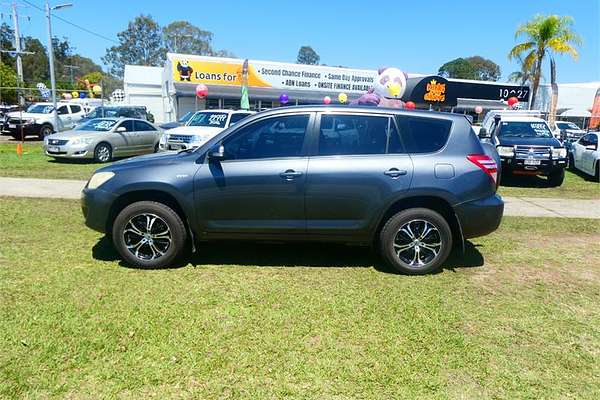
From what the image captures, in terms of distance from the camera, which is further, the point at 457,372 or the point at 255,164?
the point at 255,164

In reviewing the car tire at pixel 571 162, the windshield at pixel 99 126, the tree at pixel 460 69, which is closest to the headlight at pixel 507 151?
the car tire at pixel 571 162

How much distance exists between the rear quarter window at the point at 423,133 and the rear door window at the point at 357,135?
0.10m

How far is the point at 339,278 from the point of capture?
4.61 m

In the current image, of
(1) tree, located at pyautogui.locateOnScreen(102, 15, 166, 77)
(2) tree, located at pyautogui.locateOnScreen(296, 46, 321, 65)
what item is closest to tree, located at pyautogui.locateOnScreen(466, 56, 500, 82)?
(2) tree, located at pyautogui.locateOnScreen(296, 46, 321, 65)

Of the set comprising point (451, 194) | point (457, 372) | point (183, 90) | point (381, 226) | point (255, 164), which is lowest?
point (457, 372)

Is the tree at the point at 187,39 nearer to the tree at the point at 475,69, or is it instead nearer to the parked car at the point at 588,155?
the tree at the point at 475,69

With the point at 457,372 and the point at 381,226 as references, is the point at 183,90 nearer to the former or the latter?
the point at 381,226

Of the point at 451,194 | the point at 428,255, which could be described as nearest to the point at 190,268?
the point at 428,255

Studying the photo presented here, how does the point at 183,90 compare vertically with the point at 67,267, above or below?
above

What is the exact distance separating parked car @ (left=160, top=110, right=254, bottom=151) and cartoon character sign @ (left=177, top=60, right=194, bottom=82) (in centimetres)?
1207

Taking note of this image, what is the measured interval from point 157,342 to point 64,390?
2.24 feet

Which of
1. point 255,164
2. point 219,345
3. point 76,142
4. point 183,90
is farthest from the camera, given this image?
point 183,90

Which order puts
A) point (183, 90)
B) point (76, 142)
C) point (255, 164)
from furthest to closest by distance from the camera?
point (183, 90) → point (76, 142) → point (255, 164)

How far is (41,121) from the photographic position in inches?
827
